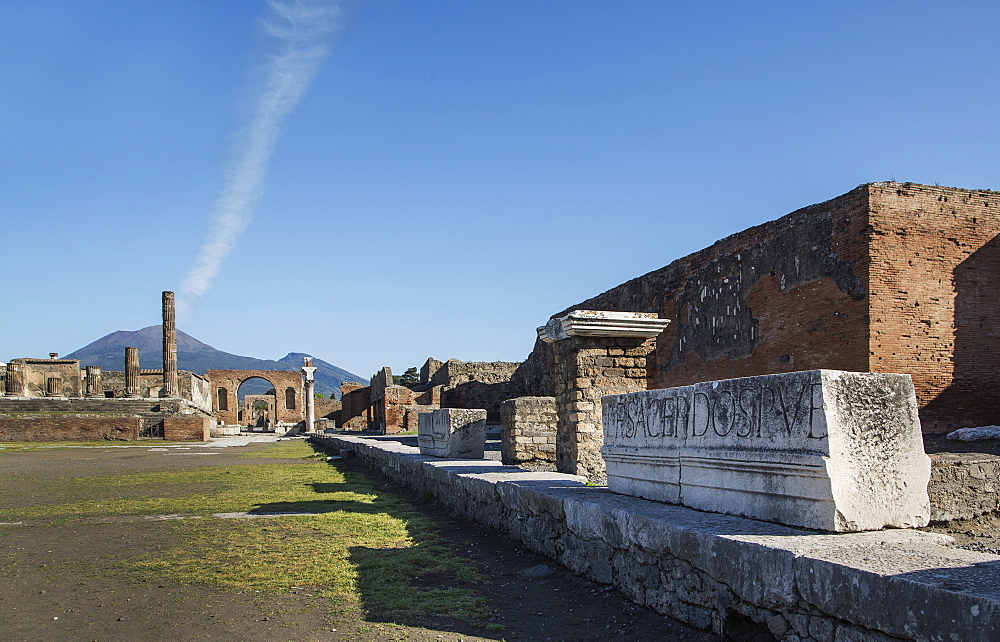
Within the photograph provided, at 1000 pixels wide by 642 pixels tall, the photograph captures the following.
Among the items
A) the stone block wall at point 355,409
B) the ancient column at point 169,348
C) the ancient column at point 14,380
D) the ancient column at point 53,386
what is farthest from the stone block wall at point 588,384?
the ancient column at point 53,386

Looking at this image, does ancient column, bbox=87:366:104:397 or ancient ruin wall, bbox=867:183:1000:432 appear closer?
ancient ruin wall, bbox=867:183:1000:432

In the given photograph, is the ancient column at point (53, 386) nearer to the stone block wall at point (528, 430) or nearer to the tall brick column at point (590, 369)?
the stone block wall at point (528, 430)

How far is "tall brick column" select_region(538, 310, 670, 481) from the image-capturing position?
6.98 m

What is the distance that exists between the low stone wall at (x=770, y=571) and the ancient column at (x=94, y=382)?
127 feet

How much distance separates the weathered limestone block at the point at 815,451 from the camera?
9.87 feet

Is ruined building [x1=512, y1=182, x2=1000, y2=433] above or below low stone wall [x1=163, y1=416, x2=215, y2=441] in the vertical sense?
above

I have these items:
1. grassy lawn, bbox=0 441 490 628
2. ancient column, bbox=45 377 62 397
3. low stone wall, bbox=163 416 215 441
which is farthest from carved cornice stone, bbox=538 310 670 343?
ancient column, bbox=45 377 62 397

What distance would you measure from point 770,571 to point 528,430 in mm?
5808

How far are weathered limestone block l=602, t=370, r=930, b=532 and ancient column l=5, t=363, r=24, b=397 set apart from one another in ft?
125

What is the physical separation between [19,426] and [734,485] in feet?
87.0

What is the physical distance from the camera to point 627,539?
3775 mm

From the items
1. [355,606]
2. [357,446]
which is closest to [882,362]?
[357,446]

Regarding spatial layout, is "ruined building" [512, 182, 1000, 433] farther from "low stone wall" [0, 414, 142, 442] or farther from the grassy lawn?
"low stone wall" [0, 414, 142, 442]

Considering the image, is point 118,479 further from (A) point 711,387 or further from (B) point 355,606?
(A) point 711,387
